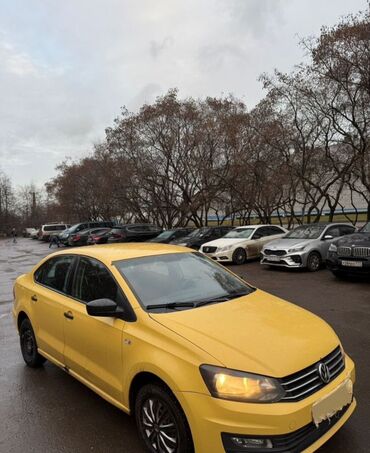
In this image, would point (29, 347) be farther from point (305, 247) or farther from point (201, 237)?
point (201, 237)

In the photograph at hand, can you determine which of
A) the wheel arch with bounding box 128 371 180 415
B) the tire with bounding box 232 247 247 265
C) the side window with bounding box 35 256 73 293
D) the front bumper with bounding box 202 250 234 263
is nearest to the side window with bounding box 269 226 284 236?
the tire with bounding box 232 247 247 265

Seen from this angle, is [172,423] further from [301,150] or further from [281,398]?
[301,150]

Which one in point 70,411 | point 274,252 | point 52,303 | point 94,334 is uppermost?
point 52,303

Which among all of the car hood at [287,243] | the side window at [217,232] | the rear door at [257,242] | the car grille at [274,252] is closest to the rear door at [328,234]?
the car hood at [287,243]

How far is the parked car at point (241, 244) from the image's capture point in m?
14.8

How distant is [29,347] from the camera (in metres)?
4.93

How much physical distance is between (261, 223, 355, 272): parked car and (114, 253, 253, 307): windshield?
824 cm

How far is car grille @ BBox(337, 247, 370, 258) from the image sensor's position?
9.36m

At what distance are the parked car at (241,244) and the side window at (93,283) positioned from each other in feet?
35.8

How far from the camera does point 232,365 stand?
2.56 metres

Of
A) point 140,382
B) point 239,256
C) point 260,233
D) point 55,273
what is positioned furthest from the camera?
point 260,233

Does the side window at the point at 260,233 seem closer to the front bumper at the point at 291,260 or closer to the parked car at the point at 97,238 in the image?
the front bumper at the point at 291,260

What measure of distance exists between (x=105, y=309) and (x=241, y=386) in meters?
1.28

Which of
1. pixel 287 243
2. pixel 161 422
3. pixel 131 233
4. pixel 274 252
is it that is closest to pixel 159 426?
pixel 161 422
